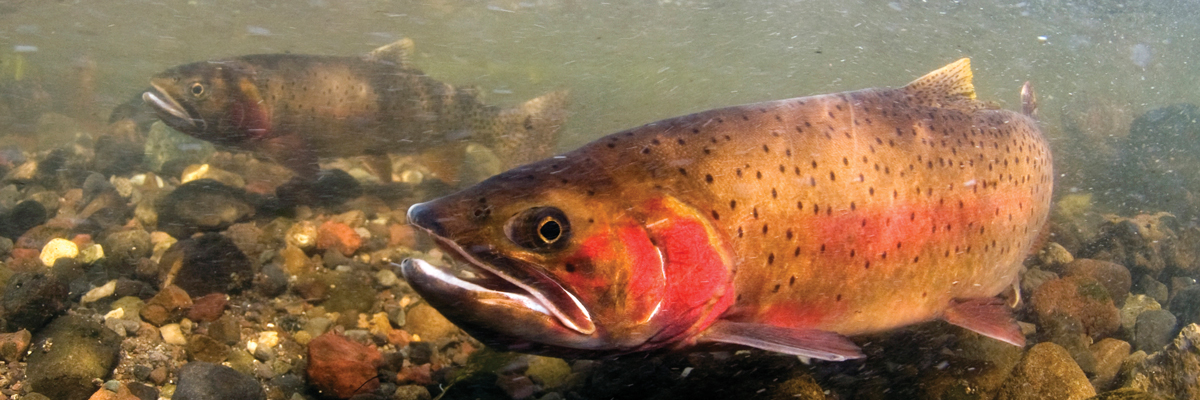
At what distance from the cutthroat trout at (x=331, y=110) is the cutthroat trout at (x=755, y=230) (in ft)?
18.6

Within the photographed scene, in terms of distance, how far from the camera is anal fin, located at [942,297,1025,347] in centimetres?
288

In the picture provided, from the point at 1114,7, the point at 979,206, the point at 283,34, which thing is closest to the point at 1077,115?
the point at 979,206

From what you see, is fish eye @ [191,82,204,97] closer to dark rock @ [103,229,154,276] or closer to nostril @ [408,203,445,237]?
dark rock @ [103,229,154,276]

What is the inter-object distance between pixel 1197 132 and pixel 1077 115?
3.15 m

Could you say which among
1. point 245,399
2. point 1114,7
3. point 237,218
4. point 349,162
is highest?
point 1114,7

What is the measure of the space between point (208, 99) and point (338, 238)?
9.51ft

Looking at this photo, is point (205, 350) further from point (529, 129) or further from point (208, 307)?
point (529, 129)

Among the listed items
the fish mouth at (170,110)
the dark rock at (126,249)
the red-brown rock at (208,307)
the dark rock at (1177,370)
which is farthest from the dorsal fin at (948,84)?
the fish mouth at (170,110)

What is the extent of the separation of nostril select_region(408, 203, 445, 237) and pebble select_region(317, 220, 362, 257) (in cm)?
338

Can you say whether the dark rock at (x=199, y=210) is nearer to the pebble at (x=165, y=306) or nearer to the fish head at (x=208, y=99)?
the fish head at (x=208, y=99)

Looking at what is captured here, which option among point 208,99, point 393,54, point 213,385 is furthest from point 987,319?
point 208,99

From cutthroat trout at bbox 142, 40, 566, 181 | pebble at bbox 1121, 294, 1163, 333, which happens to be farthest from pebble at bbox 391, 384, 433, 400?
pebble at bbox 1121, 294, 1163, 333

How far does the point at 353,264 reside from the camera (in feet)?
15.6

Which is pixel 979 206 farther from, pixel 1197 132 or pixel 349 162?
pixel 1197 132
